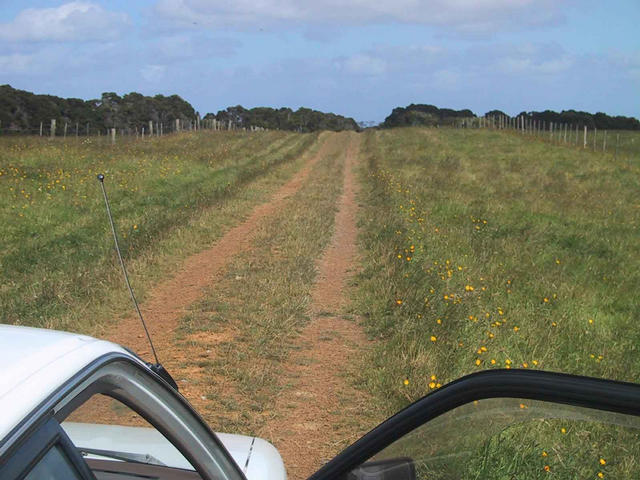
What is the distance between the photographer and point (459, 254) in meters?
9.25

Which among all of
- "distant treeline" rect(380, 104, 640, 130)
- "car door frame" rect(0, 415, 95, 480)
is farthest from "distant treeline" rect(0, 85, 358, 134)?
"car door frame" rect(0, 415, 95, 480)

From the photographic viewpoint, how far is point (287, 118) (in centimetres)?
9594

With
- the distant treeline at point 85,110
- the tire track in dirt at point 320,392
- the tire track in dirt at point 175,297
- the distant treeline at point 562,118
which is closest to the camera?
the tire track in dirt at point 320,392

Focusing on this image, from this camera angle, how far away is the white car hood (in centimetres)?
221

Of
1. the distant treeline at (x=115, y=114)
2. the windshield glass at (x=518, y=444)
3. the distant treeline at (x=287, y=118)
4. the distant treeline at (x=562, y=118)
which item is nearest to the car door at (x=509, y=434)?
the windshield glass at (x=518, y=444)

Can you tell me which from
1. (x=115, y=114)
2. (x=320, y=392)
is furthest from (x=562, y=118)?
(x=320, y=392)

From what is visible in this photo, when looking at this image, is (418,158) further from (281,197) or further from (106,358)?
(106,358)

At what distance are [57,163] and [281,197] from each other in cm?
501

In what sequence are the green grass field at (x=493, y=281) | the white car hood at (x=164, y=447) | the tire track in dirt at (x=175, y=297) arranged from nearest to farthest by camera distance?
the white car hood at (x=164, y=447)
the green grass field at (x=493, y=281)
the tire track in dirt at (x=175, y=297)

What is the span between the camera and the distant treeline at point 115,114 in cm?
5656

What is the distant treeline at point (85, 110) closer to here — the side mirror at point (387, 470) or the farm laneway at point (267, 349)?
the farm laneway at point (267, 349)

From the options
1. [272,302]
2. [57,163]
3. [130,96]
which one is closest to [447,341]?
[272,302]

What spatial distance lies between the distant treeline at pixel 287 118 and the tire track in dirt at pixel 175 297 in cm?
7973

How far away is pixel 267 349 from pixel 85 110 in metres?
63.0
